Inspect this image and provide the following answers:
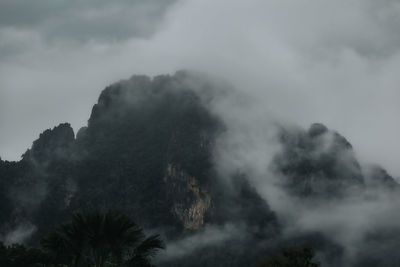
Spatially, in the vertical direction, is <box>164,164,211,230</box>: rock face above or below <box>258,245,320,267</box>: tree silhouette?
above

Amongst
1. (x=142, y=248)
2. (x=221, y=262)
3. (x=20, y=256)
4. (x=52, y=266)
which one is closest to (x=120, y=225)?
(x=142, y=248)

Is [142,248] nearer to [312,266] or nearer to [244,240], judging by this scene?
[312,266]

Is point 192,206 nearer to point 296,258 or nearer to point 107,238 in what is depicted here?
point 296,258

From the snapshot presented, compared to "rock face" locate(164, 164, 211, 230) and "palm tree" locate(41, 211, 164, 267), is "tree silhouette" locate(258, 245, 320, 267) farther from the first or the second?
"rock face" locate(164, 164, 211, 230)

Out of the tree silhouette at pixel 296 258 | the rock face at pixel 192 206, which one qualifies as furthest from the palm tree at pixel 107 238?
the rock face at pixel 192 206

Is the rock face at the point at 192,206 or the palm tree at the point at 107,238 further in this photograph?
the rock face at the point at 192,206

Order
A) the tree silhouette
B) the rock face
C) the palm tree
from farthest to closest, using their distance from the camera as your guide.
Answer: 1. the rock face
2. the tree silhouette
3. the palm tree

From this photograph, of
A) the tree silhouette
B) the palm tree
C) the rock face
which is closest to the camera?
the palm tree

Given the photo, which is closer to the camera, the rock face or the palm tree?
the palm tree

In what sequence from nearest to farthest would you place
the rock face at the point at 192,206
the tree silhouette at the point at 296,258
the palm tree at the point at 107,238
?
the palm tree at the point at 107,238 < the tree silhouette at the point at 296,258 < the rock face at the point at 192,206

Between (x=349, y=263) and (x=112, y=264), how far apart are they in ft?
555

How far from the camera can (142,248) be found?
36.0m

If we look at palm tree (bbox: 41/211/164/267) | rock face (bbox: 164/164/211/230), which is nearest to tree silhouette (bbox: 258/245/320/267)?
palm tree (bbox: 41/211/164/267)

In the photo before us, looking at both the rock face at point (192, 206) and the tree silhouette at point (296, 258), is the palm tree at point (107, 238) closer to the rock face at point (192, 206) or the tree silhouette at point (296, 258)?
the tree silhouette at point (296, 258)
